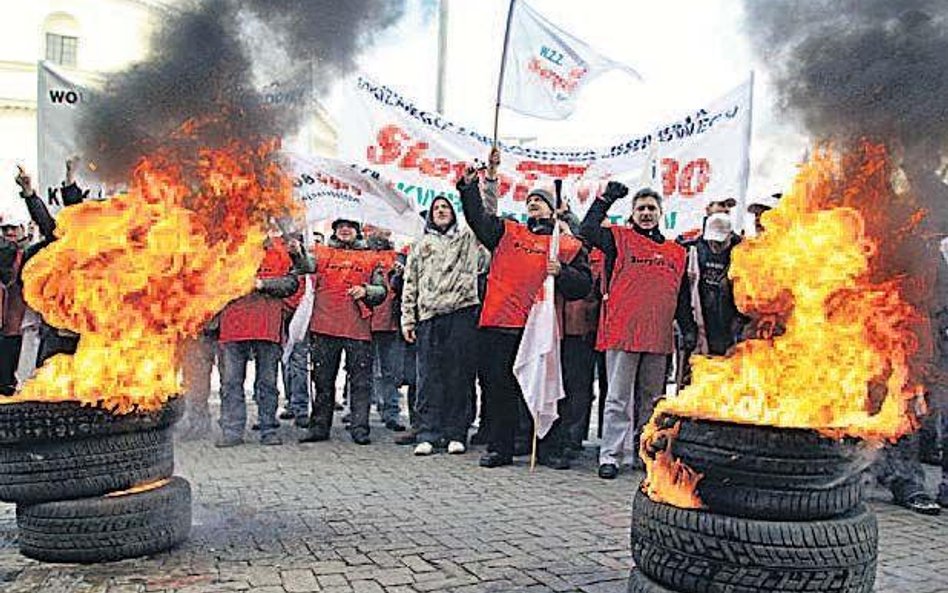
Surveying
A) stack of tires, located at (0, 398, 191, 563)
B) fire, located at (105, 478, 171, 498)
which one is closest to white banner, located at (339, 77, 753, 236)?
fire, located at (105, 478, 171, 498)

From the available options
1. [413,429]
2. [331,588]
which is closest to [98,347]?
[331,588]

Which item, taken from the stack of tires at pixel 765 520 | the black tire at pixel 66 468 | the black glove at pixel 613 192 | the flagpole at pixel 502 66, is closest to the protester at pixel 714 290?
the black glove at pixel 613 192

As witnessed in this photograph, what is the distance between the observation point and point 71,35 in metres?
16.9

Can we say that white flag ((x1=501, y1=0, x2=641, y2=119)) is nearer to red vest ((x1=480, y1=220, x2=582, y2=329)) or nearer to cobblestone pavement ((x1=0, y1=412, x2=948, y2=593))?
red vest ((x1=480, y1=220, x2=582, y2=329))

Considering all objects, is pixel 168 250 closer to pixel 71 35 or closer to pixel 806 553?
pixel 806 553

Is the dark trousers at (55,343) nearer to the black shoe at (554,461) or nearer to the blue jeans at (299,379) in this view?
the blue jeans at (299,379)

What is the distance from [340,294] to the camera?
8.66 meters

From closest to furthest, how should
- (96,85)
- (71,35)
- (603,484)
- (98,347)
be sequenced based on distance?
(98,347), (603,484), (96,85), (71,35)

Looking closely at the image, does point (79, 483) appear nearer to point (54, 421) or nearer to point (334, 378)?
point (54, 421)

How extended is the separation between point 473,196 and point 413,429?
3.04 metres

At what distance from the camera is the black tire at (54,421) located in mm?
4406

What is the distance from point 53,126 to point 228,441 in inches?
146

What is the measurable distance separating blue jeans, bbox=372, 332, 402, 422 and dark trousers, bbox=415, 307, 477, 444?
1.50m

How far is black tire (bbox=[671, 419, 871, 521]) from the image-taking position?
3.57 metres
